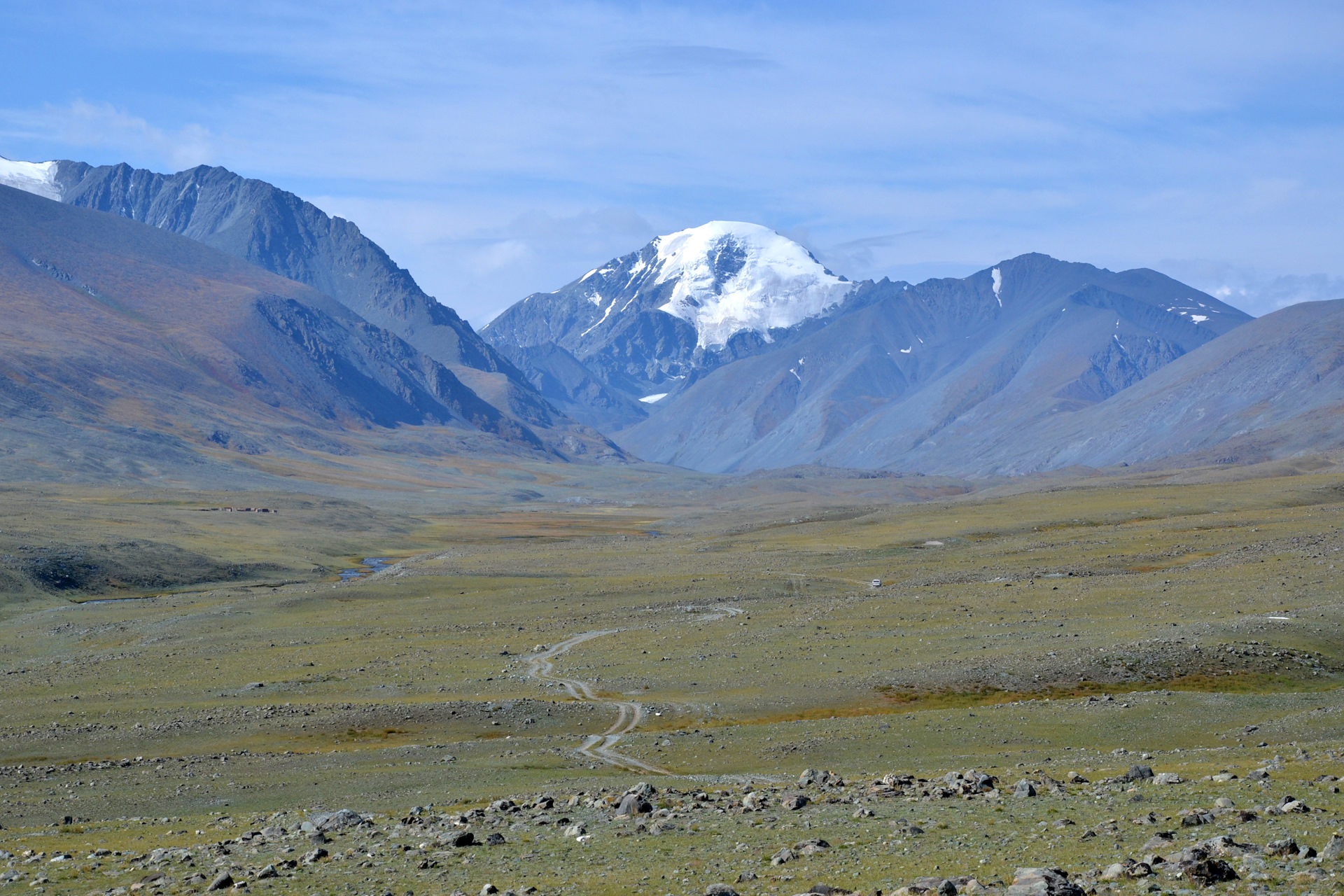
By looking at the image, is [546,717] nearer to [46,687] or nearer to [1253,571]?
[46,687]

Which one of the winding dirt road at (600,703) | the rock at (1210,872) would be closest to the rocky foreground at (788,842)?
the rock at (1210,872)

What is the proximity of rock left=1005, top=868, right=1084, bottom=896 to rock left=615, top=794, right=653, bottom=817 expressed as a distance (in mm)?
11170

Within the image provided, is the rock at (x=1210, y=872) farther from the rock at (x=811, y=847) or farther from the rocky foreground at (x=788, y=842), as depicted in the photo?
the rock at (x=811, y=847)

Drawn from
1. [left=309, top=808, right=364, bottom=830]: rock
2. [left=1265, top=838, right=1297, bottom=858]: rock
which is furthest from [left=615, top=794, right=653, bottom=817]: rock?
[left=1265, top=838, right=1297, bottom=858]: rock

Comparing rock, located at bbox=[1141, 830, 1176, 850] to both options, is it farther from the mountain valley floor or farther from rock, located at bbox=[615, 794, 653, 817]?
rock, located at bbox=[615, 794, 653, 817]

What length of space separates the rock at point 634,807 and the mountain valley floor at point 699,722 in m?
0.09

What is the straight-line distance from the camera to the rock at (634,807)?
25828 millimetres

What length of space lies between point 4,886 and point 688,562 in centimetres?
9810

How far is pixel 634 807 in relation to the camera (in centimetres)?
2598

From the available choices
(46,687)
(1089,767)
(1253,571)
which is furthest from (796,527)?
(1089,767)

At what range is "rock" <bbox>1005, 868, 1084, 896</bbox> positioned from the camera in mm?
Answer: 15477

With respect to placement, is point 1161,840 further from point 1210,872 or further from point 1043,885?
point 1043,885

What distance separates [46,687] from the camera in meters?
54.8

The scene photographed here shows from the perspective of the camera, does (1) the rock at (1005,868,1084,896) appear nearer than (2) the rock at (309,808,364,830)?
Yes
